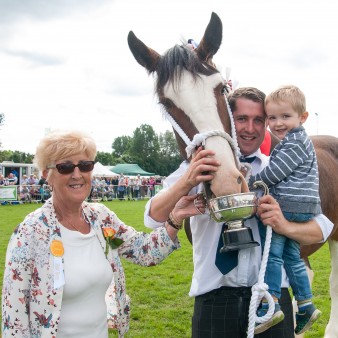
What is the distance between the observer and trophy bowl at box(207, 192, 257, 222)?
76.1 inches

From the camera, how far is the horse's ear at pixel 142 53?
2637 millimetres

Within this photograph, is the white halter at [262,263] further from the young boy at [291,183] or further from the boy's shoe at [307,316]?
the boy's shoe at [307,316]

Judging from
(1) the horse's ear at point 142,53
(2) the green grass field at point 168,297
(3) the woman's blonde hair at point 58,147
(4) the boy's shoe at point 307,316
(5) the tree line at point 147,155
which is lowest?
(2) the green grass field at point 168,297

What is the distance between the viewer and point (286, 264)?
8.24 feet

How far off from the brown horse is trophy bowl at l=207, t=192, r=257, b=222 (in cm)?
5

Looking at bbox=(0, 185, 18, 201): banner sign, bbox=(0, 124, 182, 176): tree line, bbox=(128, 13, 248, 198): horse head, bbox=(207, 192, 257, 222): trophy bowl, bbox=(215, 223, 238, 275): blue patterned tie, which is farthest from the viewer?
bbox=(0, 124, 182, 176): tree line

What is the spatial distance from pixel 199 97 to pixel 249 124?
382mm

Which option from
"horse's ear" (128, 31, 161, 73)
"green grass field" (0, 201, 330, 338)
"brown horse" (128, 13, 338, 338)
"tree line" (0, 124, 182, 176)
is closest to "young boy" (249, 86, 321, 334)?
"brown horse" (128, 13, 338, 338)

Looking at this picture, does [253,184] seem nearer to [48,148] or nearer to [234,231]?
[234,231]

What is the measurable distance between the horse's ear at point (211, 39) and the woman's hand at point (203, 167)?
77cm

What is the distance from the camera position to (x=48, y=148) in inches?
93.2

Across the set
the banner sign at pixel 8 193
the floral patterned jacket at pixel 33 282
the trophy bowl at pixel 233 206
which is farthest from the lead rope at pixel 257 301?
the banner sign at pixel 8 193

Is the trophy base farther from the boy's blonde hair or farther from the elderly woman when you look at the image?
the boy's blonde hair

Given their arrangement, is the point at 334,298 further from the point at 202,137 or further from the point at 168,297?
the point at 202,137
